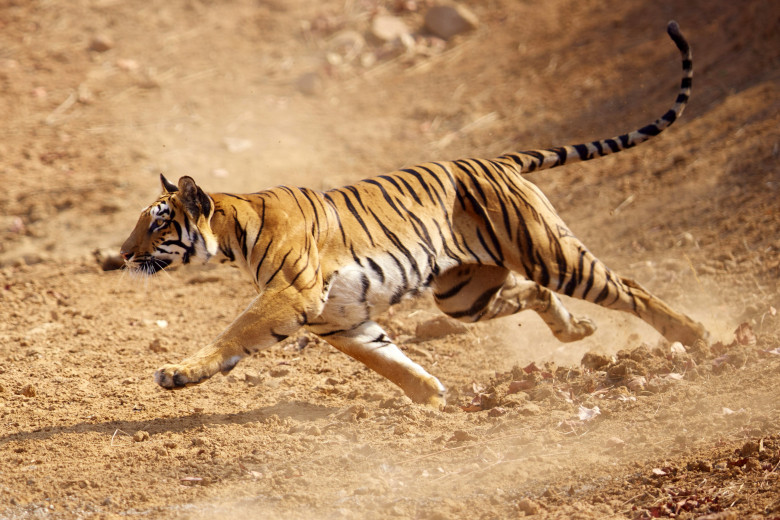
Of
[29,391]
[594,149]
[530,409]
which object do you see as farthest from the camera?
[594,149]

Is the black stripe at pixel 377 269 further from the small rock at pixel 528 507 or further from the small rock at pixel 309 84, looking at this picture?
the small rock at pixel 309 84

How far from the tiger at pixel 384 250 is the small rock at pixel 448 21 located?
8.03 meters

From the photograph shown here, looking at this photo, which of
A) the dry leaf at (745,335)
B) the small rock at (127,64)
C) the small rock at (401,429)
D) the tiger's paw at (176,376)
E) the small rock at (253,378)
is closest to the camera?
the tiger's paw at (176,376)

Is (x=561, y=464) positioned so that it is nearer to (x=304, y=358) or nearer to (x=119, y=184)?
(x=304, y=358)

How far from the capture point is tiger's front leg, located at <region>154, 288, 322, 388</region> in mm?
4305

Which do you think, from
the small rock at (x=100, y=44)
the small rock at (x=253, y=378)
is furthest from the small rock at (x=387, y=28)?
the small rock at (x=253, y=378)

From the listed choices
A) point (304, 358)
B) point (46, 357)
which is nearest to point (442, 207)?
point (304, 358)

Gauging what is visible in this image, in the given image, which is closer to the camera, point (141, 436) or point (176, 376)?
point (176, 376)

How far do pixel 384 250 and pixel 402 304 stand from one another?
7.71ft

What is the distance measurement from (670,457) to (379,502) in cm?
131

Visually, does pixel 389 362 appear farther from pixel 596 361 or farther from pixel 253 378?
pixel 596 361

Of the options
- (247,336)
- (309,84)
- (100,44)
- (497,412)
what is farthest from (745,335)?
(100,44)

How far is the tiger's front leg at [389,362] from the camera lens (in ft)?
16.5

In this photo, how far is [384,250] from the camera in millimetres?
5066
